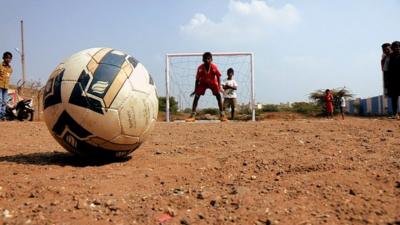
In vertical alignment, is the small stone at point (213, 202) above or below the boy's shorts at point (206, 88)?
below

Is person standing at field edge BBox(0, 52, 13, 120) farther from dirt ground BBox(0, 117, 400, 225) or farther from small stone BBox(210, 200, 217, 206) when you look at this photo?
small stone BBox(210, 200, 217, 206)

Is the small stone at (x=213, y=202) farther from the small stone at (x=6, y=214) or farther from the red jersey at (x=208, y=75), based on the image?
the red jersey at (x=208, y=75)

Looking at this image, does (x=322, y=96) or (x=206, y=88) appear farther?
(x=322, y=96)

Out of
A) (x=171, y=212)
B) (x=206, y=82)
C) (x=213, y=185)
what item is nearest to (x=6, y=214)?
(x=171, y=212)

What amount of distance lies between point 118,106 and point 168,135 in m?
2.35

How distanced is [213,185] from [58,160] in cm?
174

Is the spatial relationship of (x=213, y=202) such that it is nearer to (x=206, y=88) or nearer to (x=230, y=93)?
(x=206, y=88)

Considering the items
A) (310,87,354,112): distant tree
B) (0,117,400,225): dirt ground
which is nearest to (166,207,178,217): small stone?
(0,117,400,225): dirt ground

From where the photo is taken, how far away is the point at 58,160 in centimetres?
371

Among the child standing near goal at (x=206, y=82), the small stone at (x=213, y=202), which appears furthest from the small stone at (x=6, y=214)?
the child standing near goal at (x=206, y=82)

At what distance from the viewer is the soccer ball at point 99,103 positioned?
3.23m

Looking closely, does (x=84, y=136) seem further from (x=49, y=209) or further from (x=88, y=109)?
(x=49, y=209)

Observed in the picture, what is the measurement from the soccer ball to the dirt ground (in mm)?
230

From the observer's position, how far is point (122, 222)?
2053 millimetres
